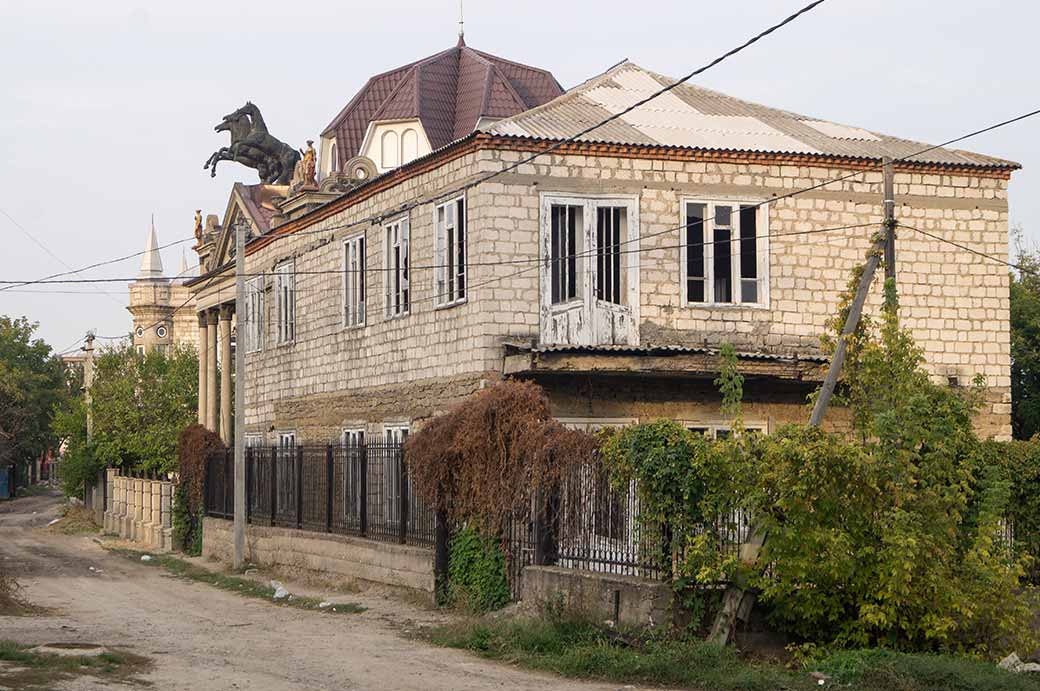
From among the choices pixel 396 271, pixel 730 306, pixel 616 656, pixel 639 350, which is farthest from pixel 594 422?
pixel 616 656

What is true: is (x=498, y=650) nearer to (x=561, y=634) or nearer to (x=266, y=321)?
(x=561, y=634)

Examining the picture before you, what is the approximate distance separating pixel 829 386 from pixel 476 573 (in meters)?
5.07

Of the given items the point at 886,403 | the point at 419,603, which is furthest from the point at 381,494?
the point at 886,403

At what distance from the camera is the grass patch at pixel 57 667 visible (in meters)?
13.7

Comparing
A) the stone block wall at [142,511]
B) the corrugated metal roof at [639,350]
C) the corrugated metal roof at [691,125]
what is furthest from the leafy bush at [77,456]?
the corrugated metal roof at [639,350]

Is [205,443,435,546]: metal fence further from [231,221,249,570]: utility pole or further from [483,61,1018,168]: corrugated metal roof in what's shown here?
[483,61,1018,168]: corrugated metal roof

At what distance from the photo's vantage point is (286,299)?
33562 millimetres

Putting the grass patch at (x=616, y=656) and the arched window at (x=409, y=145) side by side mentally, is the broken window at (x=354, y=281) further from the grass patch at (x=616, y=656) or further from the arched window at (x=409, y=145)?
the grass patch at (x=616, y=656)

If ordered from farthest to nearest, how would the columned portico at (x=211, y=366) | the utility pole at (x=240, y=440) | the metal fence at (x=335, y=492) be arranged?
1. the columned portico at (x=211, y=366)
2. the utility pole at (x=240, y=440)
3. the metal fence at (x=335, y=492)

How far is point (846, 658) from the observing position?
539 inches

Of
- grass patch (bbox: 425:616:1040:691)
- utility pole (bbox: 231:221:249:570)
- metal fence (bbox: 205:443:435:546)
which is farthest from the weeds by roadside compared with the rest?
grass patch (bbox: 425:616:1040:691)

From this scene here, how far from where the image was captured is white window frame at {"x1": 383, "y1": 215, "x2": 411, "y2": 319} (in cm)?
2684

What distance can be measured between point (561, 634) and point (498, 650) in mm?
682

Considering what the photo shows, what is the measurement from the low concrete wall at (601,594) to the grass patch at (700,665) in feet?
0.67
